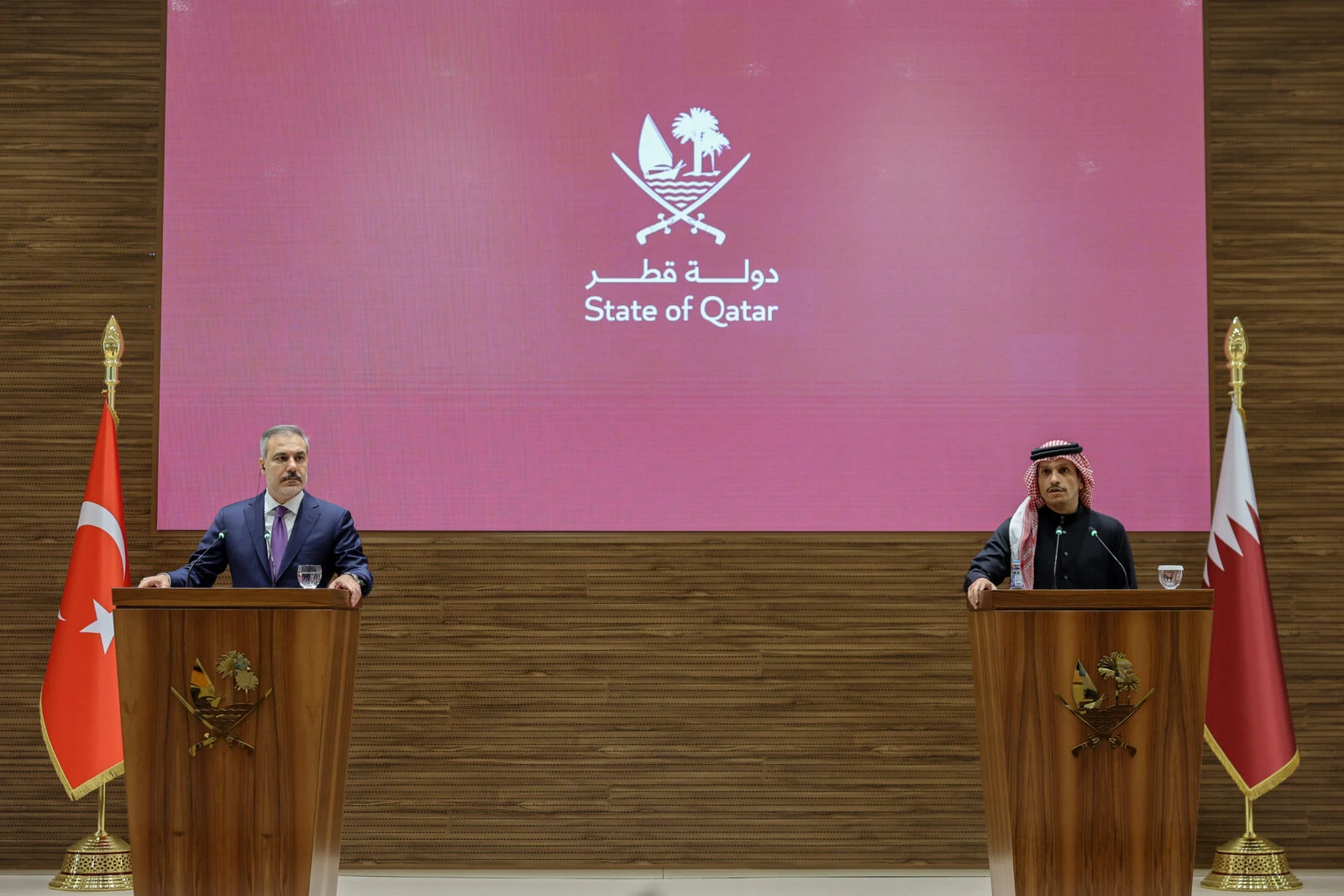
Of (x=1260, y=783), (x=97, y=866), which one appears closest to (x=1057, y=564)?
(x=1260, y=783)

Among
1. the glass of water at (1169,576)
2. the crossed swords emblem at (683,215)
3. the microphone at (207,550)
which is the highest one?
the crossed swords emblem at (683,215)

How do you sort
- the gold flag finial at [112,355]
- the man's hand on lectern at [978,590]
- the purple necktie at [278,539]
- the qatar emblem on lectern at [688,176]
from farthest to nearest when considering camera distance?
1. the qatar emblem on lectern at [688,176]
2. the gold flag finial at [112,355]
3. the purple necktie at [278,539]
4. the man's hand on lectern at [978,590]

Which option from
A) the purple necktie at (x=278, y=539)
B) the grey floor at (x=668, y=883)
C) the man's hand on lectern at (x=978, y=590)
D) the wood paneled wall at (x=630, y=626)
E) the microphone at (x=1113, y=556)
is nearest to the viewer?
the man's hand on lectern at (x=978, y=590)

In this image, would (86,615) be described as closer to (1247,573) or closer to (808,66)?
(808,66)

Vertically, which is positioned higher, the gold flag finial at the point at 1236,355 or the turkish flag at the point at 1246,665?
the gold flag finial at the point at 1236,355

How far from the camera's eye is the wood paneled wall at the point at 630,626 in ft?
16.5

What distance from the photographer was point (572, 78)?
17.0 feet

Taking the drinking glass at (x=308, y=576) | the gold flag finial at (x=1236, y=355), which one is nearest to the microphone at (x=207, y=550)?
the drinking glass at (x=308, y=576)

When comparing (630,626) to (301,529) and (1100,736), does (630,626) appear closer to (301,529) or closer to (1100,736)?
(301,529)

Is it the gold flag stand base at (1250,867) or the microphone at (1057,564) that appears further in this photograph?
the gold flag stand base at (1250,867)

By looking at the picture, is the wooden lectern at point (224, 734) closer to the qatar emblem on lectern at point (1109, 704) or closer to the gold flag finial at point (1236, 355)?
the qatar emblem on lectern at point (1109, 704)

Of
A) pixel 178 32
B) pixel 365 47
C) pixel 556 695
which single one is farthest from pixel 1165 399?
pixel 178 32

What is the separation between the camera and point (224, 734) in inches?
131

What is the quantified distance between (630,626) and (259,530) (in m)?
1.54
